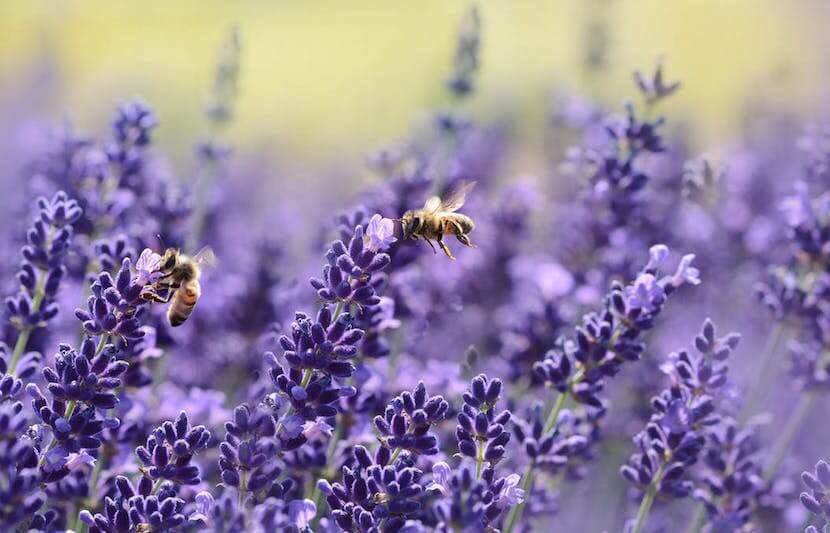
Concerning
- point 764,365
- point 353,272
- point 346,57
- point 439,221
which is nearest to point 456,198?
point 439,221

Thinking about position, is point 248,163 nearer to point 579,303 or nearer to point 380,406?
point 579,303

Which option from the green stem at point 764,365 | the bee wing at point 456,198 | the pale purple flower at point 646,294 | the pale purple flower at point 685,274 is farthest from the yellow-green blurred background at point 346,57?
the pale purple flower at point 646,294

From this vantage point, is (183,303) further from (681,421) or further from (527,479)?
(681,421)

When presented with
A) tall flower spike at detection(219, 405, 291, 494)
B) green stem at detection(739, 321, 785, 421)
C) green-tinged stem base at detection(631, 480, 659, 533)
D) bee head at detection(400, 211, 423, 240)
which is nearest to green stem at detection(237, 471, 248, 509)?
tall flower spike at detection(219, 405, 291, 494)

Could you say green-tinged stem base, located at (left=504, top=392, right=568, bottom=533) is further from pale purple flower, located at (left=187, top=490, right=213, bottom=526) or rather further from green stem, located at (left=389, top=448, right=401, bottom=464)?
pale purple flower, located at (left=187, top=490, right=213, bottom=526)

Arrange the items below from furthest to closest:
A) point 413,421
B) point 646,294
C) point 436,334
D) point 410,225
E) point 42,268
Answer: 1. point 436,334
2. point 410,225
3. point 42,268
4. point 646,294
5. point 413,421

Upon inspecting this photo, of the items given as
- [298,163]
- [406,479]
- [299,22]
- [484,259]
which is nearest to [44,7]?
[299,22]

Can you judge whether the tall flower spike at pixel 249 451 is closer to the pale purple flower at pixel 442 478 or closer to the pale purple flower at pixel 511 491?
the pale purple flower at pixel 442 478
